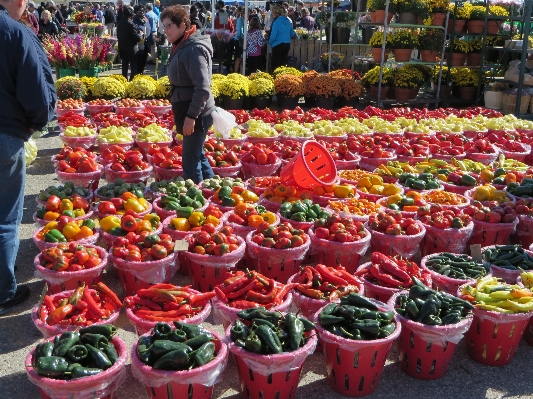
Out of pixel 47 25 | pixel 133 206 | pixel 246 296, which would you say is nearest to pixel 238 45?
pixel 47 25

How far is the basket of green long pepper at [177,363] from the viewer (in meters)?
3.15

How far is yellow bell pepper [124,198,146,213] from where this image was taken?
5.55 meters

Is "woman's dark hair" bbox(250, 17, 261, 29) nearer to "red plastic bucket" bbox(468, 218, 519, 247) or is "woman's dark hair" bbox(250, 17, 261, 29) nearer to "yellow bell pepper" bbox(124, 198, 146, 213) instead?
"yellow bell pepper" bbox(124, 198, 146, 213)

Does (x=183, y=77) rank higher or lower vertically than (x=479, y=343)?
higher

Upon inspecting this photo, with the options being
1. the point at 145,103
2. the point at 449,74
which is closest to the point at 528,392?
the point at 145,103

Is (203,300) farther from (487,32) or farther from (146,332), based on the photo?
(487,32)

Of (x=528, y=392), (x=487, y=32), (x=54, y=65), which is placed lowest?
(x=528, y=392)

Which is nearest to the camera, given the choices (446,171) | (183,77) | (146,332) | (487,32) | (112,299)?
(146,332)

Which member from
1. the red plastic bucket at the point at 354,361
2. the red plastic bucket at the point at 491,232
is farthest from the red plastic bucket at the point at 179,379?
the red plastic bucket at the point at 491,232

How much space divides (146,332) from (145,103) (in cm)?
757

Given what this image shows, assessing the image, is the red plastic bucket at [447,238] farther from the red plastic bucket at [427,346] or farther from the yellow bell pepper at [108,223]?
the yellow bell pepper at [108,223]

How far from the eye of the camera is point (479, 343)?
13.3 ft

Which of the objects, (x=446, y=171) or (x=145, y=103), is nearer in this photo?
(x=446, y=171)

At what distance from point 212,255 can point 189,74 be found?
→ 2166mm
